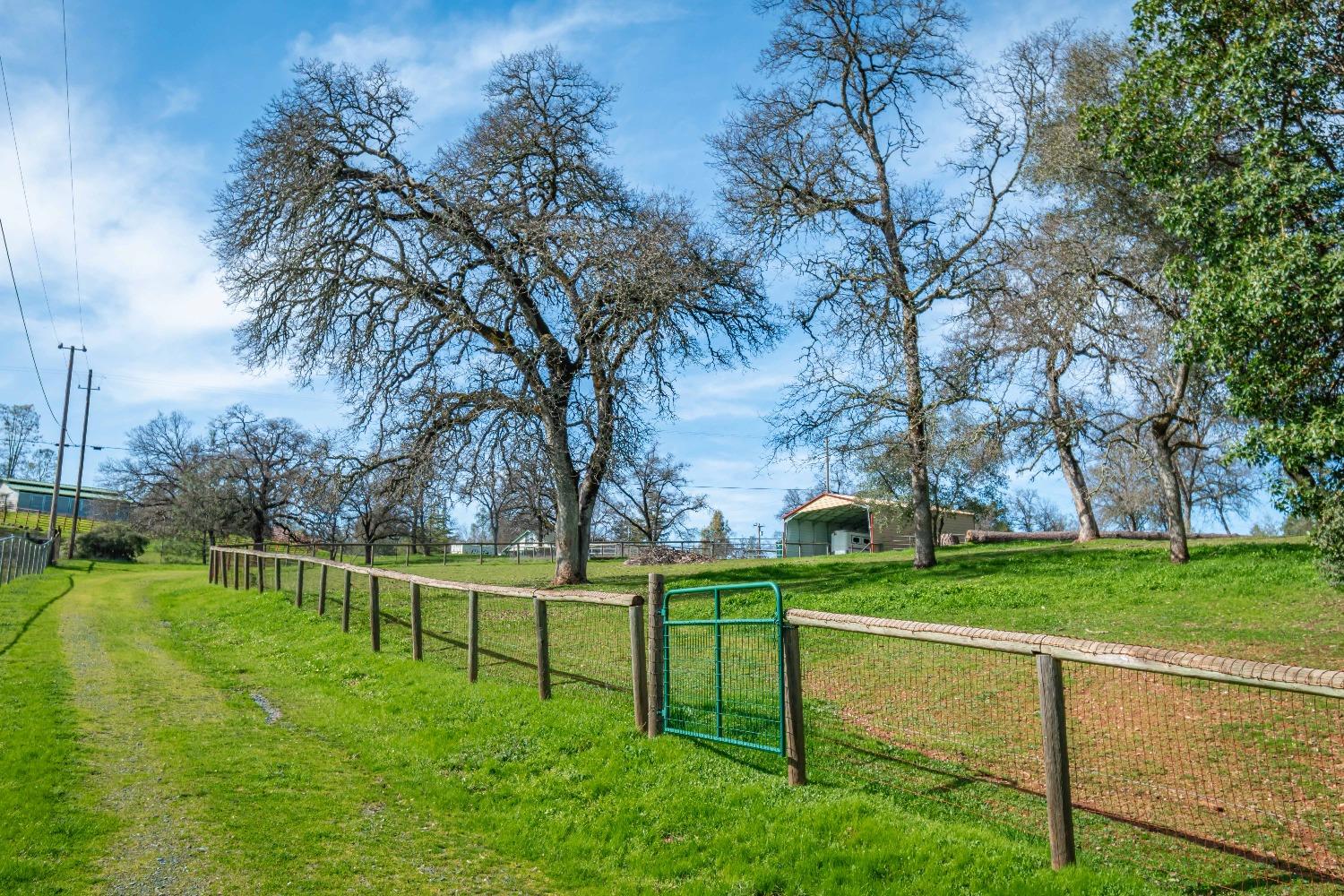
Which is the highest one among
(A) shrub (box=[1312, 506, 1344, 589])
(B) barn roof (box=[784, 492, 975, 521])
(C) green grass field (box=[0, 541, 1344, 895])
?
(B) barn roof (box=[784, 492, 975, 521])

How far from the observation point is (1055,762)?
212 inches

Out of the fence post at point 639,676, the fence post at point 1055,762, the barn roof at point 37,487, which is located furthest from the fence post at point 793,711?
the barn roof at point 37,487

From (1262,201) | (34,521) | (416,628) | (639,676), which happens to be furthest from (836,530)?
(34,521)

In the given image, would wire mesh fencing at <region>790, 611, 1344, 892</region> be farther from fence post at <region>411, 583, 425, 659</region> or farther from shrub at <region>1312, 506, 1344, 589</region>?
fence post at <region>411, 583, 425, 659</region>

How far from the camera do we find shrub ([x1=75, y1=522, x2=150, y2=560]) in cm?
4953

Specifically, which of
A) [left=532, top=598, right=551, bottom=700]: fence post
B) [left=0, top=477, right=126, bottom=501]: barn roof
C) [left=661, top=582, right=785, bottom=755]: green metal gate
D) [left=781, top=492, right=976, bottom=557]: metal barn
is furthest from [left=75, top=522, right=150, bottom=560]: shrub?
[left=661, top=582, right=785, bottom=755]: green metal gate

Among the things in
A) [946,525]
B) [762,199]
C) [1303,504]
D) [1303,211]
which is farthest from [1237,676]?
[946,525]

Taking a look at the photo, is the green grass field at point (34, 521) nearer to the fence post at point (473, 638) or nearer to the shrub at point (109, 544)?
the shrub at point (109, 544)

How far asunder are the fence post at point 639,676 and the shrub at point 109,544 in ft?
168

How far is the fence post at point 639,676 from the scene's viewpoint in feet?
27.1

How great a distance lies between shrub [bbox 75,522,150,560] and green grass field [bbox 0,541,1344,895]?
136 feet

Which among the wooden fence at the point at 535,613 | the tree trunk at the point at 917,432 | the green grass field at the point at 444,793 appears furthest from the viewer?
the tree trunk at the point at 917,432

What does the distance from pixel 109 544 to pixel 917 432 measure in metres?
46.7

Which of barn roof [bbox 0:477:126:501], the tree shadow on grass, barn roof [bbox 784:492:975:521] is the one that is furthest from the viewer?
barn roof [bbox 0:477:126:501]
